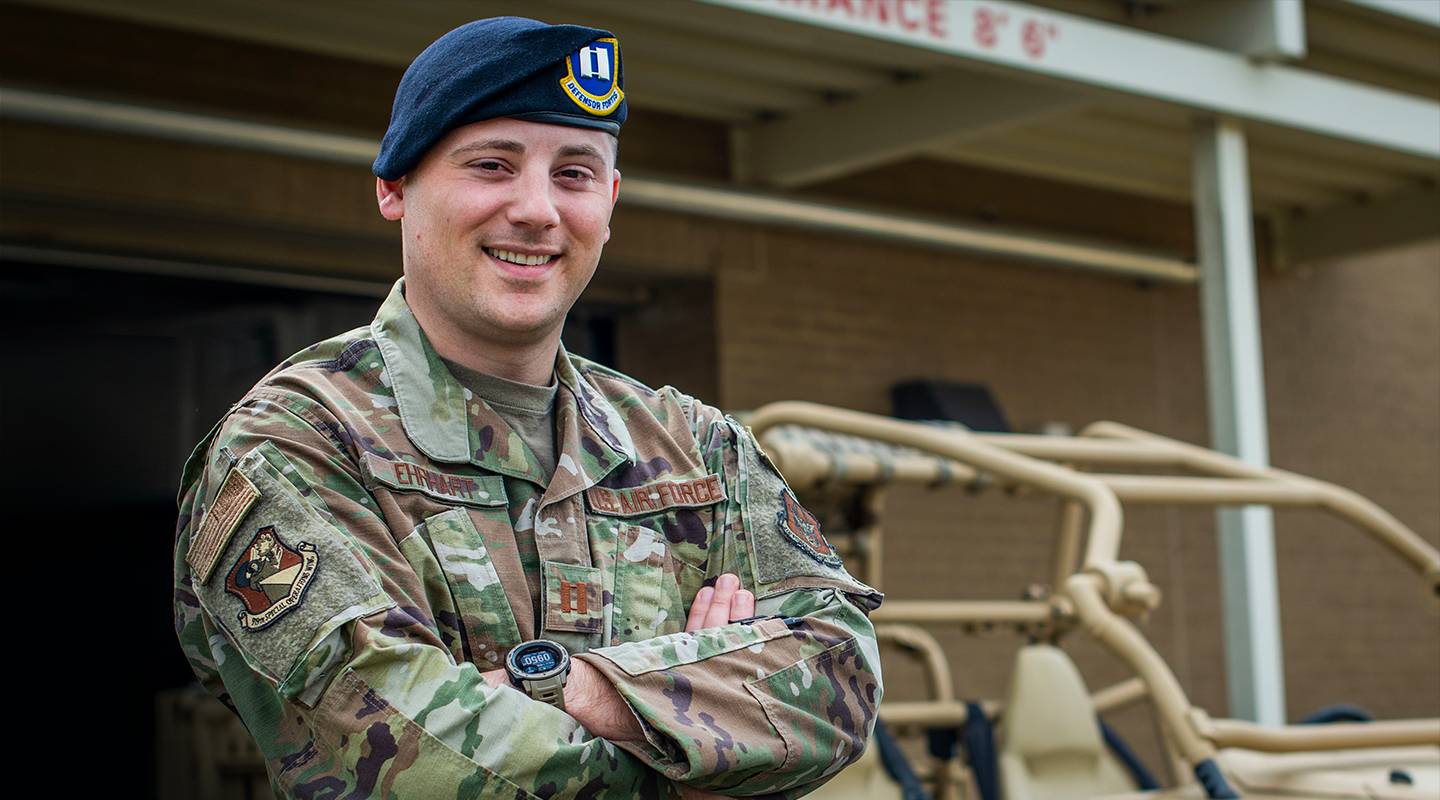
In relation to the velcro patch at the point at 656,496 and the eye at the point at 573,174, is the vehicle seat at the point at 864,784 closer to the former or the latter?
the velcro patch at the point at 656,496

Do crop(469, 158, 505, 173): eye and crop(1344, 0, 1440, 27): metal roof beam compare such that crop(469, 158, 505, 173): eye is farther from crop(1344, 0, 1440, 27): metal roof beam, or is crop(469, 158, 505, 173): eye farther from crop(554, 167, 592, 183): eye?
crop(1344, 0, 1440, 27): metal roof beam

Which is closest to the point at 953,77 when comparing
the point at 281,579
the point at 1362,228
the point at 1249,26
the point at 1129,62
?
the point at 1129,62

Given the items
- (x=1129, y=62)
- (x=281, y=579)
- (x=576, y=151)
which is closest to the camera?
(x=281, y=579)

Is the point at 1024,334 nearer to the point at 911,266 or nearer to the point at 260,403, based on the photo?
the point at 911,266

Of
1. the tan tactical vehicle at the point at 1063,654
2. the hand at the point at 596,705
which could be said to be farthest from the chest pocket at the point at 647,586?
the tan tactical vehicle at the point at 1063,654

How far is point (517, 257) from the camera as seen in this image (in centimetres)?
148

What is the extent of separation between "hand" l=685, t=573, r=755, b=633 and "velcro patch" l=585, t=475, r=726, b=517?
0.09m

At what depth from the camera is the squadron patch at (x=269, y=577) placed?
1.26 meters

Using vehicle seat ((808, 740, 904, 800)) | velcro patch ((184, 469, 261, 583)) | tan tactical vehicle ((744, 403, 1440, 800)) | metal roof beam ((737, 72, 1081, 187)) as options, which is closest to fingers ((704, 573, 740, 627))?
velcro patch ((184, 469, 261, 583))

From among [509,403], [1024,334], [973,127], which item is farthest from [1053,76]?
[509,403]

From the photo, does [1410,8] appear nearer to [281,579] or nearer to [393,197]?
[393,197]

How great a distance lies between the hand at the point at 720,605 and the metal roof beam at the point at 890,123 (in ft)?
11.6

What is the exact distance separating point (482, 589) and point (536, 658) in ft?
0.30

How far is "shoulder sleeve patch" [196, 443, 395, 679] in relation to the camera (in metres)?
1.25
